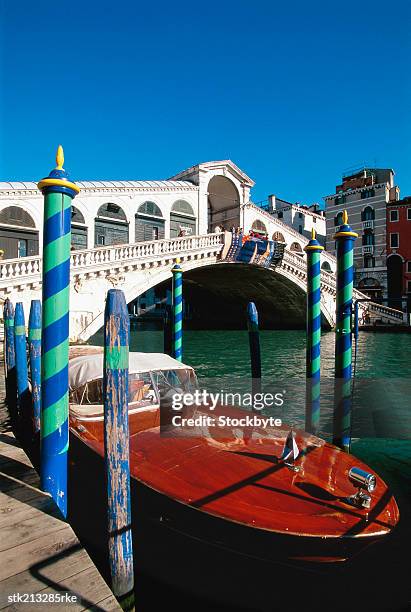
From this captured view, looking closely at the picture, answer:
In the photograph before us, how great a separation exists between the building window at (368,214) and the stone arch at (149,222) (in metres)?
15.7

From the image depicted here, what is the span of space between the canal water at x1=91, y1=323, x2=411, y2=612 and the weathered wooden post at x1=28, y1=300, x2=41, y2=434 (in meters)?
1.75

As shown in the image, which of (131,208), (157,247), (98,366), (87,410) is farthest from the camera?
(131,208)

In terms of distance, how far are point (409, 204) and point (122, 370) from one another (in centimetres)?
2799

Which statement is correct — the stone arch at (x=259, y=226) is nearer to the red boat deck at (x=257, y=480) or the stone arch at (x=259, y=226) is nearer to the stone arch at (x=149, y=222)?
the stone arch at (x=149, y=222)

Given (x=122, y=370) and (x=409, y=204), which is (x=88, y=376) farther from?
(x=409, y=204)

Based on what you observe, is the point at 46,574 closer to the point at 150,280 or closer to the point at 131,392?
the point at 131,392

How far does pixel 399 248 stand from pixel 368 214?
3.35m

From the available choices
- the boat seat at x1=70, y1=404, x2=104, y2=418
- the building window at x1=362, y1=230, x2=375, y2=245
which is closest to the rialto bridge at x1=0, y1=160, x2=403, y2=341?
the building window at x1=362, y1=230, x2=375, y2=245

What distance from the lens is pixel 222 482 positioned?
2.30 m

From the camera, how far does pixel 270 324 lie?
25062 millimetres

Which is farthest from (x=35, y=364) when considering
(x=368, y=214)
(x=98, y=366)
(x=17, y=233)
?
(x=368, y=214)

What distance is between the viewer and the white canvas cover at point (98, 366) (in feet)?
10.4

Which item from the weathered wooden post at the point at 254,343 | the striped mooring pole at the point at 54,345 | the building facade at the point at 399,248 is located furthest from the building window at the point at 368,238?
the striped mooring pole at the point at 54,345

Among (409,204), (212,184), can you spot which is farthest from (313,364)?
(409,204)
